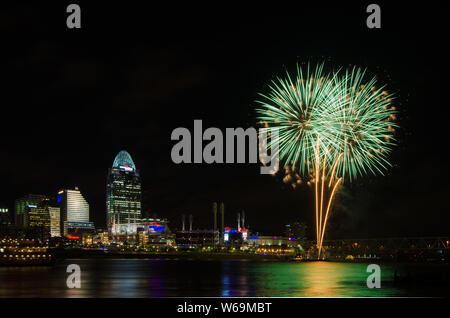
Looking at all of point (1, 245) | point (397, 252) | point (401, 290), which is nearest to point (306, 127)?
point (401, 290)

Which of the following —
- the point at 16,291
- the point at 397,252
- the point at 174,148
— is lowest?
the point at 397,252

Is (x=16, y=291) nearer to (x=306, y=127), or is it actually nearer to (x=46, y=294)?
(x=46, y=294)
